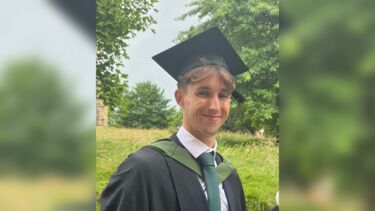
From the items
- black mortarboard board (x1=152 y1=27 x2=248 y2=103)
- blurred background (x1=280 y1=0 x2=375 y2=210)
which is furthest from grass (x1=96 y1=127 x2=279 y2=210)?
blurred background (x1=280 y1=0 x2=375 y2=210)

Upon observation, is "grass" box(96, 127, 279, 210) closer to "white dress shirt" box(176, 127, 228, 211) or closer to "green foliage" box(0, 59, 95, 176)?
"white dress shirt" box(176, 127, 228, 211)

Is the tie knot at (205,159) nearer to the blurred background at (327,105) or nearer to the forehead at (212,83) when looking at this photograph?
the forehead at (212,83)

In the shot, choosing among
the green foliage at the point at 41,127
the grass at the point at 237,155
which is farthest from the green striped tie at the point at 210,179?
the green foliage at the point at 41,127

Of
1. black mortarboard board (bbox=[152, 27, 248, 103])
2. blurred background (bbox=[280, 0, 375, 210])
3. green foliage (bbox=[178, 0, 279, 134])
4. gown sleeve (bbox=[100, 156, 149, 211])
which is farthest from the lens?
green foliage (bbox=[178, 0, 279, 134])

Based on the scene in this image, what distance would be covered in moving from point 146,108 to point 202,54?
0.49 metres

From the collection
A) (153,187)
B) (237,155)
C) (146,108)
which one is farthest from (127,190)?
(237,155)

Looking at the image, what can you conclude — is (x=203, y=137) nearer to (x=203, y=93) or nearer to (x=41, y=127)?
(x=203, y=93)

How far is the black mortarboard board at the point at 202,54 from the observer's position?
4.39 ft

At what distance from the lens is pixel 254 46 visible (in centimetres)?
174

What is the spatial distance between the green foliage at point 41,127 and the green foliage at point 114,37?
990 mm

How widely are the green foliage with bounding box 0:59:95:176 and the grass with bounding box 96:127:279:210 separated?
869 millimetres

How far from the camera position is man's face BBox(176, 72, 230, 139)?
1160 millimetres

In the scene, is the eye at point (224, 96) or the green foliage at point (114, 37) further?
the green foliage at point (114, 37)

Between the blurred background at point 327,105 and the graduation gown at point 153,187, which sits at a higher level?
the blurred background at point 327,105
